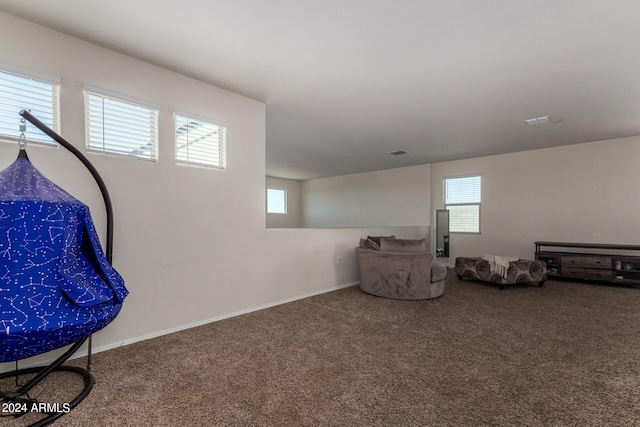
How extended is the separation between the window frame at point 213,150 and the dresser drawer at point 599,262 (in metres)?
6.13

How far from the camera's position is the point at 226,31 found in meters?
2.33

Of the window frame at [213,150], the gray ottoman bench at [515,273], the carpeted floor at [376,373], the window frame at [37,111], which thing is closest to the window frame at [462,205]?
the gray ottoman bench at [515,273]

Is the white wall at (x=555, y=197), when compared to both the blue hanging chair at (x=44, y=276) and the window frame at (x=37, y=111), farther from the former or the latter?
the window frame at (x=37, y=111)

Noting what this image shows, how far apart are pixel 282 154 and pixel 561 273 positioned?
5804 millimetres

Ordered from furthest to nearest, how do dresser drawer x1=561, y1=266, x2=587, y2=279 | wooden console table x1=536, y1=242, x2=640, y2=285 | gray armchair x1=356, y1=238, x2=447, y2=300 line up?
dresser drawer x1=561, y1=266, x2=587, y2=279 → wooden console table x1=536, y1=242, x2=640, y2=285 → gray armchair x1=356, y1=238, x2=447, y2=300

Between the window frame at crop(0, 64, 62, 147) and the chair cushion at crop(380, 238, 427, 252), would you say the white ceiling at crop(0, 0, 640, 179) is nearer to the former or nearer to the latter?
the window frame at crop(0, 64, 62, 147)

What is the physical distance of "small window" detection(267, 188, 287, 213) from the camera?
9.60 metres

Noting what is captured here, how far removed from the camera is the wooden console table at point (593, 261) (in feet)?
16.0

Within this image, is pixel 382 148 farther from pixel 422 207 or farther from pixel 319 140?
pixel 422 207

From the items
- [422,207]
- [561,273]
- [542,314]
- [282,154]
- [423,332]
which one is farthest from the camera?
[422,207]

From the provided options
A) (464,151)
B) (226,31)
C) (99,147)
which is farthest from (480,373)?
(464,151)

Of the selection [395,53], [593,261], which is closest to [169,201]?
[395,53]

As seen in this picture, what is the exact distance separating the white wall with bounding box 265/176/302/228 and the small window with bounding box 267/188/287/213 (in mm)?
114

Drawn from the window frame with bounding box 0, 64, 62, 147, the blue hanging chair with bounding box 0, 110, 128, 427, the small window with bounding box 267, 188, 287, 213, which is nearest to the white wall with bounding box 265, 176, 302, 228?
the small window with bounding box 267, 188, 287, 213
